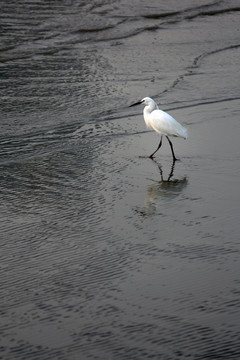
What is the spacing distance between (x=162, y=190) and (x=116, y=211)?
0.76 metres

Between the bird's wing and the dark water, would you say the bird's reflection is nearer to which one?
the dark water

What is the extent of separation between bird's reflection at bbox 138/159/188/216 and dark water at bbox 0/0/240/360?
2 centimetres

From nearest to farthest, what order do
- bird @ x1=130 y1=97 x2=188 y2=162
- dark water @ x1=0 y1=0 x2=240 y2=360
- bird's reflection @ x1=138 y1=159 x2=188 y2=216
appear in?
dark water @ x1=0 y1=0 x2=240 y2=360, bird's reflection @ x1=138 y1=159 x2=188 y2=216, bird @ x1=130 y1=97 x2=188 y2=162

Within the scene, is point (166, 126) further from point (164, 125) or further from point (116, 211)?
point (116, 211)

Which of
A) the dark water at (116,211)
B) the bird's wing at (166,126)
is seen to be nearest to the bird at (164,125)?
the bird's wing at (166,126)

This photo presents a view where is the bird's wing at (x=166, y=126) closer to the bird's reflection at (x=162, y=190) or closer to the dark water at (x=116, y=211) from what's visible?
the dark water at (x=116, y=211)

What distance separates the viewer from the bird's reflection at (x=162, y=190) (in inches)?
262

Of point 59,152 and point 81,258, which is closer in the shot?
point 81,258

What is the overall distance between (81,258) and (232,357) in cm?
159

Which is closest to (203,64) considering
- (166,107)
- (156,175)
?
(166,107)

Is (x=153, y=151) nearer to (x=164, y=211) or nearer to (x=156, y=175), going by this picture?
(x=156, y=175)

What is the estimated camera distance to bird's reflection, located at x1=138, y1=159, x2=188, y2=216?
666 centimetres

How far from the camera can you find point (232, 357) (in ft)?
14.0

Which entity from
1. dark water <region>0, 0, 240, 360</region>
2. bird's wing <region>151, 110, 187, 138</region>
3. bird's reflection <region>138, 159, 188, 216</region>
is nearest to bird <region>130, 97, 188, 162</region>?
bird's wing <region>151, 110, 187, 138</region>
